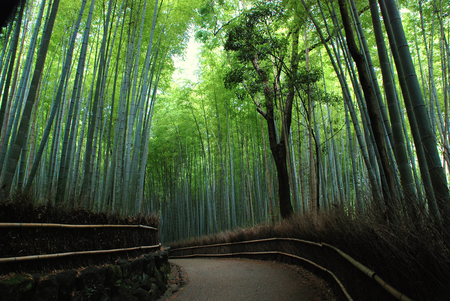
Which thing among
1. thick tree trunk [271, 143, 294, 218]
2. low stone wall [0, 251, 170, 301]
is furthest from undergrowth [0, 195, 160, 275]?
thick tree trunk [271, 143, 294, 218]

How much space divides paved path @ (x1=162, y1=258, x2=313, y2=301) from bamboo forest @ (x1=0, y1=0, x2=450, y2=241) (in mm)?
951

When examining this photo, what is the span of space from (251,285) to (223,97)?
5345 millimetres

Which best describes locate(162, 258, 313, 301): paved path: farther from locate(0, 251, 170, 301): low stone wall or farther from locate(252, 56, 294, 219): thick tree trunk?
locate(252, 56, 294, 219): thick tree trunk

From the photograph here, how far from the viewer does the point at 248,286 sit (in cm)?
321

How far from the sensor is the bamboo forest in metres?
1.90

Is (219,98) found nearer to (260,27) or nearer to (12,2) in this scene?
(260,27)

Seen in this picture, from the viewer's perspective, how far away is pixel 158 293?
9.88 feet

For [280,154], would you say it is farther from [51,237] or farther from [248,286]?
[51,237]

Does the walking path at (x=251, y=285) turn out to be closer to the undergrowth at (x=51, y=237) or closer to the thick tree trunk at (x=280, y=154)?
the undergrowth at (x=51, y=237)

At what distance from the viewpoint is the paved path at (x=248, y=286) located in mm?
2770

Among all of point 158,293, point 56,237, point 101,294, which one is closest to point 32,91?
point 56,237

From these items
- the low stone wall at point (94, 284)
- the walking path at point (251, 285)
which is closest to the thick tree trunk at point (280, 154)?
the walking path at point (251, 285)

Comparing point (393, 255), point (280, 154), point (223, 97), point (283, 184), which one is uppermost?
point (223, 97)

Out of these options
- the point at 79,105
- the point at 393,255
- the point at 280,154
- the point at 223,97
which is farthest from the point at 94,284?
the point at 223,97
